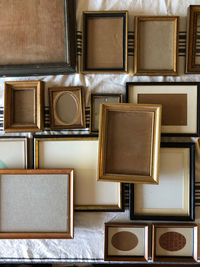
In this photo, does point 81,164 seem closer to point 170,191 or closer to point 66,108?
point 66,108

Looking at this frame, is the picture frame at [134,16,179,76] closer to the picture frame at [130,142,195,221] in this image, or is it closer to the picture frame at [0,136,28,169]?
the picture frame at [130,142,195,221]

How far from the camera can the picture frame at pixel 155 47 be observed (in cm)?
75

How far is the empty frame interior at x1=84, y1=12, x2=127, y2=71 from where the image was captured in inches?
29.8

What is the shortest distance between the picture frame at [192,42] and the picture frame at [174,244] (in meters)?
0.53

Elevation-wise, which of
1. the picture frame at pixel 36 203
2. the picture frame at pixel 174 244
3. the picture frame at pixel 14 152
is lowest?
the picture frame at pixel 174 244

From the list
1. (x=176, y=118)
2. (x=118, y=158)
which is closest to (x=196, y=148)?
(x=176, y=118)

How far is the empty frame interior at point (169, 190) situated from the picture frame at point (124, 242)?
7 centimetres

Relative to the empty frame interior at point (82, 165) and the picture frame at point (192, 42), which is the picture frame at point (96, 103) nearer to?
the empty frame interior at point (82, 165)

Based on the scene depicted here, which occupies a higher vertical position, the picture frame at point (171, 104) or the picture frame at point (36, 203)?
the picture frame at point (171, 104)

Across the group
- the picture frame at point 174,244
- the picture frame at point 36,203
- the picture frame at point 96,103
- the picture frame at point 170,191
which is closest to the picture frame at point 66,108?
the picture frame at point 96,103

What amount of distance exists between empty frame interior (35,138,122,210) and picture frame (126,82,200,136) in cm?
23

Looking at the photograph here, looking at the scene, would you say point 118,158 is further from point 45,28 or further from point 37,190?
point 45,28

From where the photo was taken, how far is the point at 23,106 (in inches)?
30.4

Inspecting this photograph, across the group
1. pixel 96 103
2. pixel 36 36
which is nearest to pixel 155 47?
pixel 96 103
